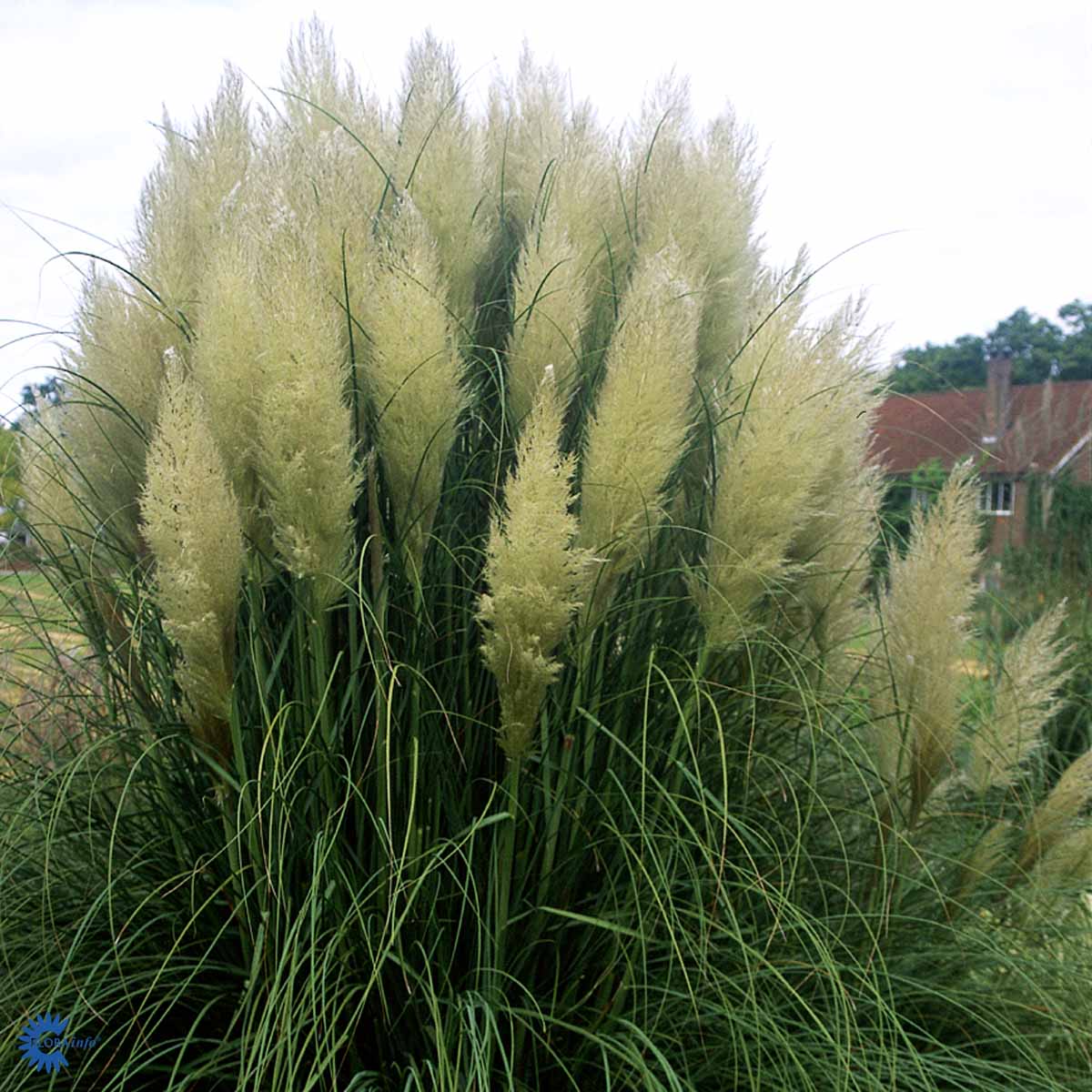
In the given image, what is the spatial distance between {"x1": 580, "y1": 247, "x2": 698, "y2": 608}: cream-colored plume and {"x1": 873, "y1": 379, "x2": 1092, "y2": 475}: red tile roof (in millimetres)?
613

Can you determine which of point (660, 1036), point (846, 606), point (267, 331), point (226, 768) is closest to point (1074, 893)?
point (846, 606)

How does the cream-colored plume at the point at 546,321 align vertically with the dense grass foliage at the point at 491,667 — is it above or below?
above

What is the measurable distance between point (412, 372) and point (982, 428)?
5.35m

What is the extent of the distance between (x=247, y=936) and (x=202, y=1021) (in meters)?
0.29

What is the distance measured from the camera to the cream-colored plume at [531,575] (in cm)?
165

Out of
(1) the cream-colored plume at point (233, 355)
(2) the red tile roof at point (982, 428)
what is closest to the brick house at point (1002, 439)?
(2) the red tile roof at point (982, 428)

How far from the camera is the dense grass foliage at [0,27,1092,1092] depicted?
178cm

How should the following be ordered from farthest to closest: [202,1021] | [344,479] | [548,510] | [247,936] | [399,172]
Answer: [399,172] < [202,1021] < [247,936] < [344,479] < [548,510]

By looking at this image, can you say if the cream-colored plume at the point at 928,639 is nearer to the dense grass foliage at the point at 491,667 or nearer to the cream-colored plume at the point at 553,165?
the dense grass foliage at the point at 491,667

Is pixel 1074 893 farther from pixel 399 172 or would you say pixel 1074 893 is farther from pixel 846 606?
pixel 399 172

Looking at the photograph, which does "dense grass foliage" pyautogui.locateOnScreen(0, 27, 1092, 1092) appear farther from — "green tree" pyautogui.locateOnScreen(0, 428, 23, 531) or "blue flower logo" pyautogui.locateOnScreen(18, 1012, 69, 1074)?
"green tree" pyautogui.locateOnScreen(0, 428, 23, 531)

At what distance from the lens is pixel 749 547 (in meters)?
1.92

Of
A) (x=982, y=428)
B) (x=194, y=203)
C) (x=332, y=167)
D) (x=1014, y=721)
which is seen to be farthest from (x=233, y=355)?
(x=982, y=428)

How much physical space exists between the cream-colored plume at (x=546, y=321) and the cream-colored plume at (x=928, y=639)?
2.52ft
